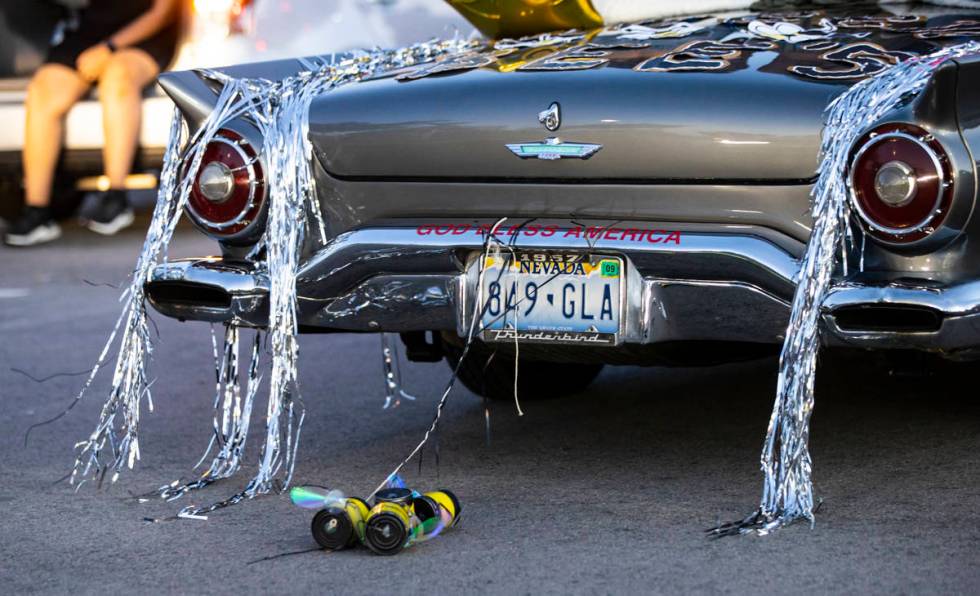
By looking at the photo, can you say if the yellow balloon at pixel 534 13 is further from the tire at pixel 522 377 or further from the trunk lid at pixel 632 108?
the tire at pixel 522 377

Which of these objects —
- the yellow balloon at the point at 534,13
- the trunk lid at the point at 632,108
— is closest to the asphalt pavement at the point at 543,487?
the trunk lid at the point at 632,108

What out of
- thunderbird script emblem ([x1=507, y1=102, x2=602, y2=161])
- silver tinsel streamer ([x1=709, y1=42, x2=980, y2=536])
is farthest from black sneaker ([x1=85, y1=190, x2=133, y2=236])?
silver tinsel streamer ([x1=709, y1=42, x2=980, y2=536])

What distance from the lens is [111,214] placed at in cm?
862

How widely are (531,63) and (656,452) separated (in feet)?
3.49

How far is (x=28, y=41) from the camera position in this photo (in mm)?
9133

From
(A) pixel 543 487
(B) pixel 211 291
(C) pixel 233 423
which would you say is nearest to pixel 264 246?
(B) pixel 211 291

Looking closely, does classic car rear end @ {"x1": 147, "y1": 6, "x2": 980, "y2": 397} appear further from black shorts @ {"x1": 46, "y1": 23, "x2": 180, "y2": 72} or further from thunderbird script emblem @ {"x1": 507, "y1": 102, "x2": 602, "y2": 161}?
black shorts @ {"x1": 46, "y1": 23, "x2": 180, "y2": 72}

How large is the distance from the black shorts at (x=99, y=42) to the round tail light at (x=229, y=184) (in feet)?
15.8

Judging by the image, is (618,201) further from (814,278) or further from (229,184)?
(229,184)

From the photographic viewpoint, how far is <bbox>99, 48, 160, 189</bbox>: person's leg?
8234mm

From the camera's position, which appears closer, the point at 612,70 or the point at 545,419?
the point at 612,70

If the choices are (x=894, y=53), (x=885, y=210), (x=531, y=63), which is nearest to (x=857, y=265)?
(x=885, y=210)

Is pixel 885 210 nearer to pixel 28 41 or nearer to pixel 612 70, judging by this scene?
pixel 612 70

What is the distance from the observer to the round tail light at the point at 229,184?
3.82 meters
